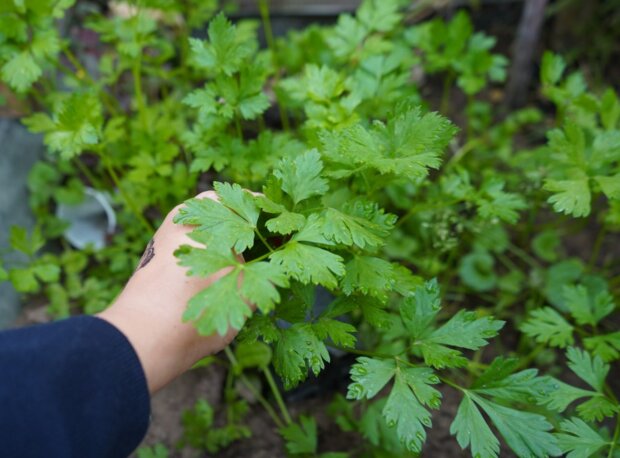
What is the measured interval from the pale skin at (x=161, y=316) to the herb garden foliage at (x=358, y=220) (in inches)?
2.7

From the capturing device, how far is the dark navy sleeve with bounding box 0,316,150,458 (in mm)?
917

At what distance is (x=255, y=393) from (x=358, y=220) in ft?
3.02

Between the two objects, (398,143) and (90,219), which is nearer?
(398,143)

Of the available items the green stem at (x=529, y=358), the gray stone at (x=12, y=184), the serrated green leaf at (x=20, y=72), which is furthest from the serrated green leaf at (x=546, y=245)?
the gray stone at (x=12, y=184)

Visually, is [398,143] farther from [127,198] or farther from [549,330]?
[127,198]

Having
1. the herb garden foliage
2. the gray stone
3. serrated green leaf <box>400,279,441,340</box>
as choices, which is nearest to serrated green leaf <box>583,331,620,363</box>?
the herb garden foliage

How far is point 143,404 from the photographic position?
40.4 inches

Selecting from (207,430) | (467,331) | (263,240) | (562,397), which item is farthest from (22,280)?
(562,397)

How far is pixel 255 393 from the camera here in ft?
6.00

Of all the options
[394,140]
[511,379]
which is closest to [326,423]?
[511,379]

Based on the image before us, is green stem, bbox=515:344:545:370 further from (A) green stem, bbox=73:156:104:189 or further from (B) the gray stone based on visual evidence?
(B) the gray stone

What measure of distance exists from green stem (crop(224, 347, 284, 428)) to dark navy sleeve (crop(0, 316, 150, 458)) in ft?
2.42

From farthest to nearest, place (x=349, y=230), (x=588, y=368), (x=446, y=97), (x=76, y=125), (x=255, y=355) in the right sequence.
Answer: (x=446, y=97)
(x=255, y=355)
(x=76, y=125)
(x=588, y=368)
(x=349, y=230)

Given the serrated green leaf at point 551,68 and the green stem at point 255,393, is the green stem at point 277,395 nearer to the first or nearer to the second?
the green stem at point 255,393
